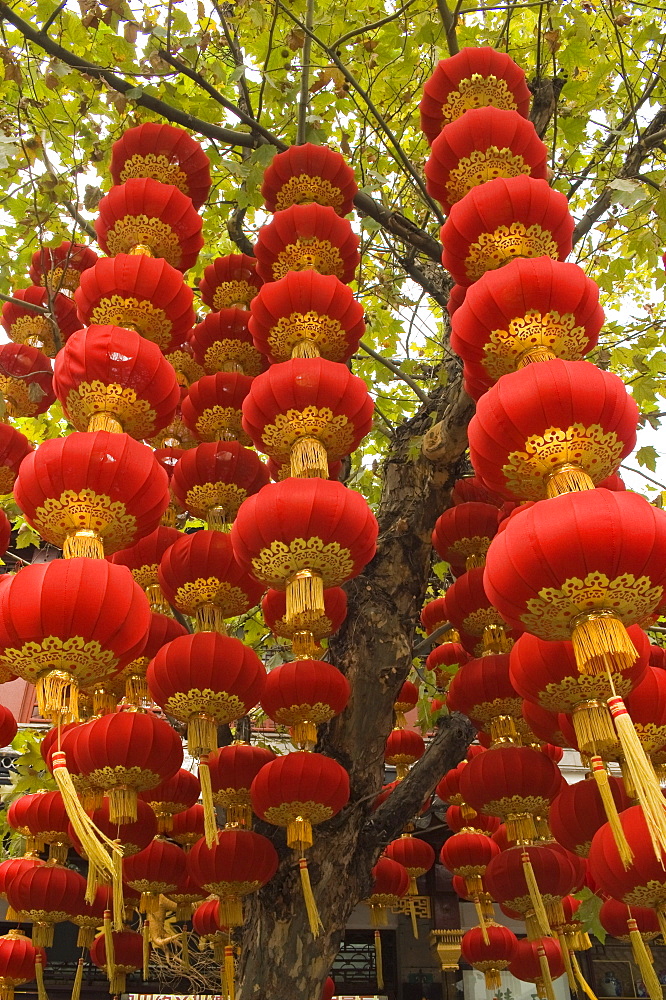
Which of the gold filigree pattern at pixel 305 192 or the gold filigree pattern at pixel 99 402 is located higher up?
the gold filigree pattern at pixel 305 192

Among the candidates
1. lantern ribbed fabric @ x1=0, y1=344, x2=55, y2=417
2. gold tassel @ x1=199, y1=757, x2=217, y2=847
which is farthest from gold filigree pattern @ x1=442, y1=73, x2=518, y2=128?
gold tassel @ x1=199, y1=757, x2=217, y2=847

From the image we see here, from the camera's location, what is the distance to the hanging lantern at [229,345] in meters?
3.88

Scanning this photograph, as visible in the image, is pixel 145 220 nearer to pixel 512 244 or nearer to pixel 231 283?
pixel 231 283

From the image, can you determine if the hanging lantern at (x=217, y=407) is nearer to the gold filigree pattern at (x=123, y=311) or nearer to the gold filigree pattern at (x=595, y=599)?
the gold filigree pattern at (x=123, y=311)

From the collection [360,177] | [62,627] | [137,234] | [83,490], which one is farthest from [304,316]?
[360,177]

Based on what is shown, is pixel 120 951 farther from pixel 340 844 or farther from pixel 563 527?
pixel 563 527

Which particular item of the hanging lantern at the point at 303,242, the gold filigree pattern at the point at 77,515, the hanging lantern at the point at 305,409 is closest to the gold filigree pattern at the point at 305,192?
the hanging lantern at the point at 303,242

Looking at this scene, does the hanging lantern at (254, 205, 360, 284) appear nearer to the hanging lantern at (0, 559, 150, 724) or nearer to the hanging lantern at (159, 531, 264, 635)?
the hanging lantern at (159, 531, 264, 635)

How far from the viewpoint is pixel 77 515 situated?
2432 millimetres

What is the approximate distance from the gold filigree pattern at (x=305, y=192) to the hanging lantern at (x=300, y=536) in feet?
5.91

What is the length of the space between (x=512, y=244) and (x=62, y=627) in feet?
6.45

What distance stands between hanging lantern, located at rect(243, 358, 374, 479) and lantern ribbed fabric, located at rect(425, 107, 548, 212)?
1.04 metres

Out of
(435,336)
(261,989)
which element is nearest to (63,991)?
(261,989)

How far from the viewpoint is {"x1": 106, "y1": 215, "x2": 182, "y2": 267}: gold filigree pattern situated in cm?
347
